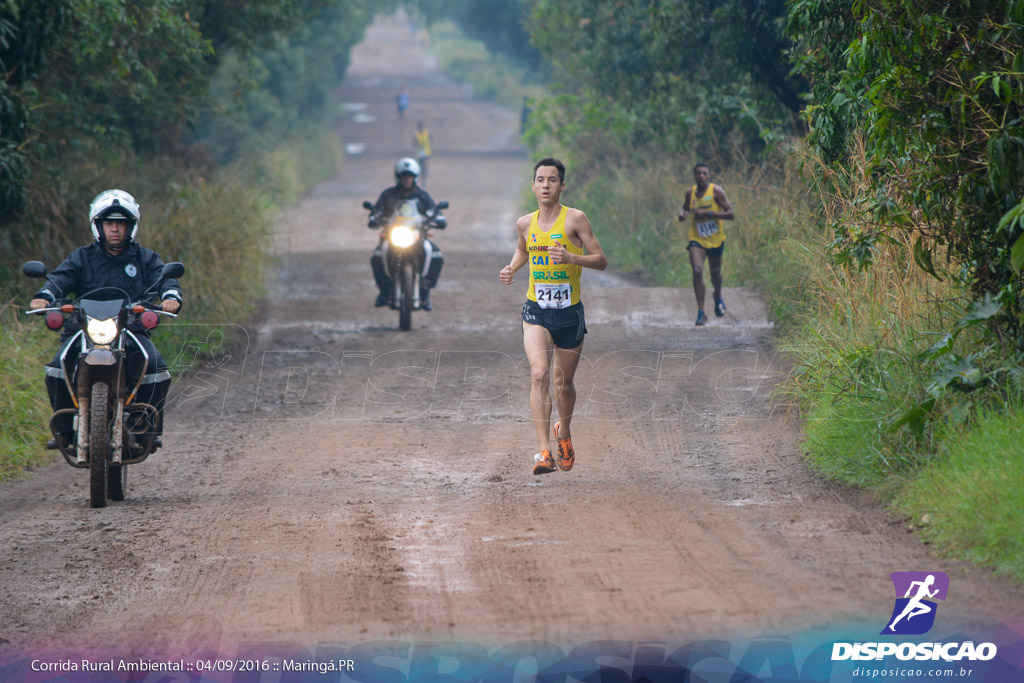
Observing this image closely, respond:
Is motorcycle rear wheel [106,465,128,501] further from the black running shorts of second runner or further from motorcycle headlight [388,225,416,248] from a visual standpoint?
motorcycle headlight [388,225,416,248]

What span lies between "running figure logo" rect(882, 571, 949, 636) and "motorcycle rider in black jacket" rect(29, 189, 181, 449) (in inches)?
183

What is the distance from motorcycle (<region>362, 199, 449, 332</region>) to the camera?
561 inches

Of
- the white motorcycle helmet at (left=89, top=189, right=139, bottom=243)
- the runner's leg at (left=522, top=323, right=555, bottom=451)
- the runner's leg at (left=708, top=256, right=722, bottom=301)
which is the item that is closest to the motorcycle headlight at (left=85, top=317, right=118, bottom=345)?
the white motorcycle helmet at (left=89, top=189, right=139, bottom=243)

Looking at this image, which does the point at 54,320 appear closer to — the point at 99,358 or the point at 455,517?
the point at 99,358

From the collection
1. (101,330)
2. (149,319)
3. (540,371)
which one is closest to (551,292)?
(540,371)

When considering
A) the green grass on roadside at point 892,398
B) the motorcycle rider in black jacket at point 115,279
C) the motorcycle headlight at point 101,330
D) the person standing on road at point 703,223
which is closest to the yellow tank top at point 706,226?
the person standing on road at point 703,223

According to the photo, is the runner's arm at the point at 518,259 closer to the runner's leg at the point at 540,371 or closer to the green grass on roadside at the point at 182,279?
the runner's leg at the point at 540,371

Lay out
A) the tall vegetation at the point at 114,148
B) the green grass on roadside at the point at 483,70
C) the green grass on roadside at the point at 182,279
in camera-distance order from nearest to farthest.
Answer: the green grass on roadside at the point at 182,279 → the tall vegetation at the point at 114,148 → the green grass on roadside at the point at 483,70

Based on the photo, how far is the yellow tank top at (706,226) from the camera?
14375mm

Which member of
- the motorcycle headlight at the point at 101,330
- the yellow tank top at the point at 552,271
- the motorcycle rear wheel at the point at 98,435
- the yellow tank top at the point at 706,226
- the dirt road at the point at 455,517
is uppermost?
the yellow tank top at the point at 706,226

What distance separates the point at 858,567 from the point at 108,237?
5037mm

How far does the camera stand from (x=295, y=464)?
853 cm

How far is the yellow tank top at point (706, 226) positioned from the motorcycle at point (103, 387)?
328 inches

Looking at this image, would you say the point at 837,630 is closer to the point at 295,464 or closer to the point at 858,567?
the point at 858,567
